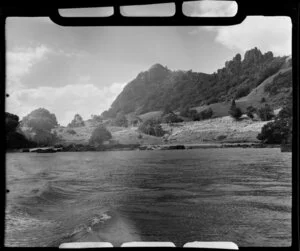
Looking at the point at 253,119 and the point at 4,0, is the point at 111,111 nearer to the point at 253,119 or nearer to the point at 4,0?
the point at 253,119

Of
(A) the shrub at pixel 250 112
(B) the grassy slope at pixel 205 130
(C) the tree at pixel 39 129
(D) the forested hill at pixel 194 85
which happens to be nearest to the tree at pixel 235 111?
(B) the grassy slope at pixel 205 130

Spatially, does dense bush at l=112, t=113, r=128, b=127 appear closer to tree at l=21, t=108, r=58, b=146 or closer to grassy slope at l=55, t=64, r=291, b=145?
grassy slope at l=55, t=64, r=291, b=145

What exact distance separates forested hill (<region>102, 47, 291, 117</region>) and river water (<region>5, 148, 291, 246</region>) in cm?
362

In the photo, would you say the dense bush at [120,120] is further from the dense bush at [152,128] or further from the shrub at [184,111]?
the shrub at [184,111]

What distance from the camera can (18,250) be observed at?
109 centimetres

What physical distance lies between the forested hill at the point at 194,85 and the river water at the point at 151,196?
11.9 feet

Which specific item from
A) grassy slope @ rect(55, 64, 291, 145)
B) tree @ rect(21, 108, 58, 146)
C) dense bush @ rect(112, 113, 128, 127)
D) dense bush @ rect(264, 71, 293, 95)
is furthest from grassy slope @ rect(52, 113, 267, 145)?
dense bush @ rect(264, 71, 293, 95)

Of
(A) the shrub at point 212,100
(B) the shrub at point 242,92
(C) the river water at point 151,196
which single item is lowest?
(C) the river water at point 151,196

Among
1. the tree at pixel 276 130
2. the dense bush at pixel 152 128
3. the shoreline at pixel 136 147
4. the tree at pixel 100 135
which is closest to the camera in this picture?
the tree at pixel 276 130

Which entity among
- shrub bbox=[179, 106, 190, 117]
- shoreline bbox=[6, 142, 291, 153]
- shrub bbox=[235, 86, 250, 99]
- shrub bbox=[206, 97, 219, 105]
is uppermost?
shrub bbox=[235, 86, 250, 99]

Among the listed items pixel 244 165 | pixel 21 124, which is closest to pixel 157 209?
pixel 244 165

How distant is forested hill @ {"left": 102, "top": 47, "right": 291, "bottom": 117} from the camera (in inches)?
997

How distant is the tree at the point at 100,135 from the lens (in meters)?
23.5

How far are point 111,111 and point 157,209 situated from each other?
745 centimetres
